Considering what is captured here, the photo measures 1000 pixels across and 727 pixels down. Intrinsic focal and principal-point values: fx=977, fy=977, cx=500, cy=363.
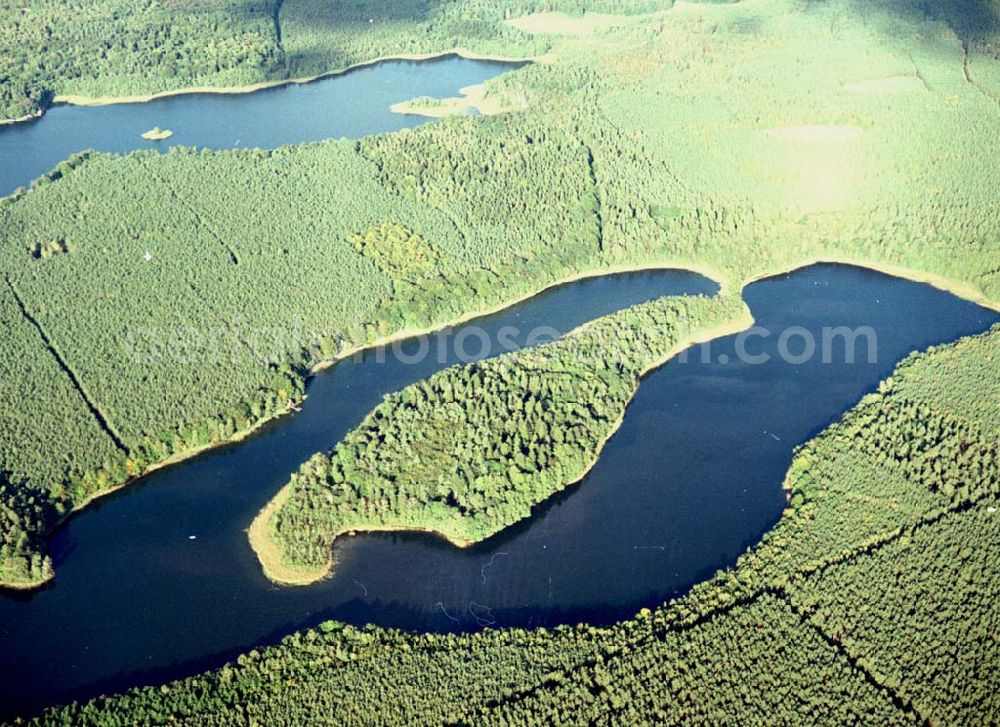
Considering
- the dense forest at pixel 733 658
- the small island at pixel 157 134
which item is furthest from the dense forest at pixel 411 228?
the dense forest at pixel 733 658

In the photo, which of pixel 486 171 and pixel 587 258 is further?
pixel 486 171

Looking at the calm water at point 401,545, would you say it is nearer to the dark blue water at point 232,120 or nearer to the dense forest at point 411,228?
the dense forest at point 411,228

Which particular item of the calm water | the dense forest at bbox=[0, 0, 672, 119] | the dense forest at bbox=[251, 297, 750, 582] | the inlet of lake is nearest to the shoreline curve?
the inlet of lake

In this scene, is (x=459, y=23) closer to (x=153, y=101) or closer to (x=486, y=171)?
(x=153, y=101)

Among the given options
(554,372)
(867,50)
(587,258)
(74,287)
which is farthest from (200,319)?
(867,50)

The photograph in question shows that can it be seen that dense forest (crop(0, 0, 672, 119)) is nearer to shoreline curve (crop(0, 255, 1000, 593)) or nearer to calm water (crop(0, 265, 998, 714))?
→ shoreline curve (crop(0, 255, 1000, 593))
